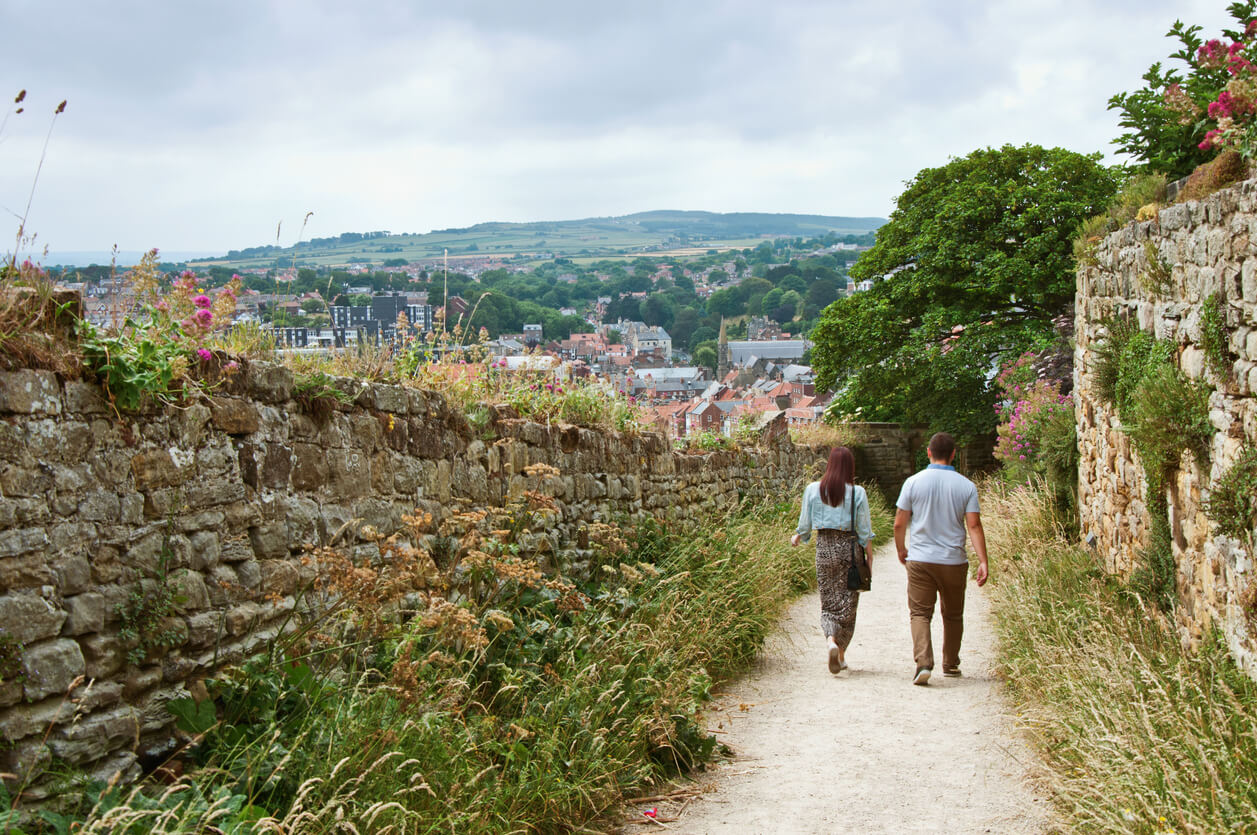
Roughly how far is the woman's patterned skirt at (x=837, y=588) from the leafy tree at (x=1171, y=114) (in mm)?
8966

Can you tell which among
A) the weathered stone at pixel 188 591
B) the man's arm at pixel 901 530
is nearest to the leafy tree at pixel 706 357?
the man's arm at pixel 901 530

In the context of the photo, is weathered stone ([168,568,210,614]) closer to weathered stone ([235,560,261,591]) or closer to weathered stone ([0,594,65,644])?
weathered stone ([235,560,261,591])

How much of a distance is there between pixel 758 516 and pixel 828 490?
4.67 meters

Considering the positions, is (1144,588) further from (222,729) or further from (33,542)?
(33,542)

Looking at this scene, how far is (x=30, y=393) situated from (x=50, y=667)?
81cm

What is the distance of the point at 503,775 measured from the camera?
4031 mm

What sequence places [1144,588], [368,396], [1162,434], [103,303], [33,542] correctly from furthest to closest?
1. [1144,588]
2. [1162,434]
3. [368,396]
4. [103,303]
5. [33,542]

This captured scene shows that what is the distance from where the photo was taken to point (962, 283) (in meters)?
20.3

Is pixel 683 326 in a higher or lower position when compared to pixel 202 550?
higher

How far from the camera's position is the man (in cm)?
679

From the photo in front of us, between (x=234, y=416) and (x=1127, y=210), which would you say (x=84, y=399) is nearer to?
(x=234, y=416)

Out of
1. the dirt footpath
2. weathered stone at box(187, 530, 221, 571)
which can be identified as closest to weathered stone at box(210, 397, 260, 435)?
weathered stone at box(187, 530, 221, 571)

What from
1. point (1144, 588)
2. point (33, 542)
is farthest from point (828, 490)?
point (33, 542)

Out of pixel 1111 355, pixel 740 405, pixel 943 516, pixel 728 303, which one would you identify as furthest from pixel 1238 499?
pixel 728 303
